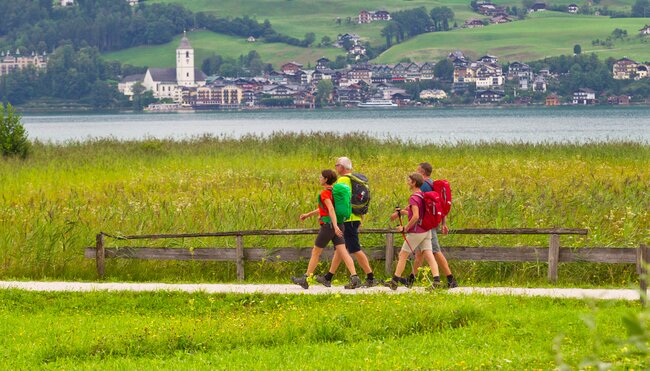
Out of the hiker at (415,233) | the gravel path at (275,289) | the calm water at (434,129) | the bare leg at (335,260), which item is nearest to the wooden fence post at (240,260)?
the gravel path at (275,289)

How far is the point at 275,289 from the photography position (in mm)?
16703

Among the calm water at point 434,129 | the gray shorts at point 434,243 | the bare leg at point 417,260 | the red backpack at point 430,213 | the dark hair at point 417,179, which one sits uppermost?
the dark hair at point 417,179

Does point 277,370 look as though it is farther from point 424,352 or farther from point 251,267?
point 251,267

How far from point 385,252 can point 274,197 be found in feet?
24.4

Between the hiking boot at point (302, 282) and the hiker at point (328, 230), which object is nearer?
the hiker at point (328, 230)

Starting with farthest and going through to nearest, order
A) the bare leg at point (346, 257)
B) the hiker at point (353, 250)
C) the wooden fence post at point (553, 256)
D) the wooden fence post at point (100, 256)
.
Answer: the wooden fence post at point (100, 256)
the wooden fence post at point (553, 256)
the hiker at point (353, 250)
the bare leg at point (346, 257)

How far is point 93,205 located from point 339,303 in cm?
1136

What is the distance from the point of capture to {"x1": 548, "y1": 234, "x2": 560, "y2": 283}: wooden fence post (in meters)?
17.1

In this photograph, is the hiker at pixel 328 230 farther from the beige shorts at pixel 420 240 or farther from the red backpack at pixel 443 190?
the red backpack at pixel 443 190

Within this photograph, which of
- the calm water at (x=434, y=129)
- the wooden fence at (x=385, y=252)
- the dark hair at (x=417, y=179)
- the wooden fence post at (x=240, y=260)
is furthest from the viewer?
the calm water at (x=434, y=129)

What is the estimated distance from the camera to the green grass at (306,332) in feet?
40.8

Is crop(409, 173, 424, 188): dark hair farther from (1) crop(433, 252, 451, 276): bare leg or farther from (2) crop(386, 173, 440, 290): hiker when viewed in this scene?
(1) crop(433, 252, 451, 276): bare leg

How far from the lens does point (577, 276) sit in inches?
717

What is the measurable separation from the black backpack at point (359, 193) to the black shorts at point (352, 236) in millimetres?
261
